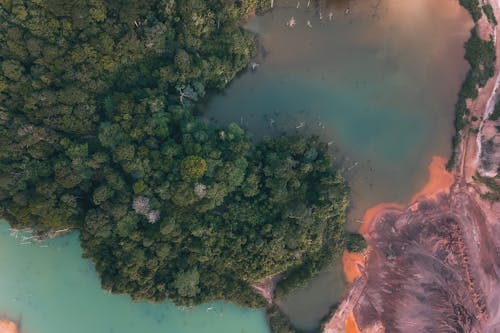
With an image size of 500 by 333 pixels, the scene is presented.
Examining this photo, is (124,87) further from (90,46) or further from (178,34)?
(178,34)

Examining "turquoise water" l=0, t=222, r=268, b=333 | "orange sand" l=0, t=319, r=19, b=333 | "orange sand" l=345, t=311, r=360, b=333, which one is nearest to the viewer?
"orange sand" l=0, t=319, r=19, b=333

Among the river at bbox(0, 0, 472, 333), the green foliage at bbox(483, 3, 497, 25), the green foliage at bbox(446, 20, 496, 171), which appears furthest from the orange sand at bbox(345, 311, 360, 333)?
the green foliage at bbox(483, 3, 497, 25)

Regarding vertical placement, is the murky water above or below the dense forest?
above

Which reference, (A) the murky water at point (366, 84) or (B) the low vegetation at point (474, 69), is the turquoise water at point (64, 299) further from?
(B) the low vegetation at point (474, 69)

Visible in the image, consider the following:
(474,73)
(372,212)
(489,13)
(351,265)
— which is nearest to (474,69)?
(474,73)

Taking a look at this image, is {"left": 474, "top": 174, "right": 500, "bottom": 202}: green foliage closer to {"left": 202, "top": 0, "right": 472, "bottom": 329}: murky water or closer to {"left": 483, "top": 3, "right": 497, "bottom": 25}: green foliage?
{"left": 202, "top": 0, "right": 472, "bottom": 329}: murky water

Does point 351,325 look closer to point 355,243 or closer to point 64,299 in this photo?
point 355,243

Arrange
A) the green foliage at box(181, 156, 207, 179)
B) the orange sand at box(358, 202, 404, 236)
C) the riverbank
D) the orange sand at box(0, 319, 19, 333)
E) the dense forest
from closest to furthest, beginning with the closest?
the dense forest < the green foliage at box(181, 156, 207, 179) < the orange sand at box(0, 319, 19, 333) < the riverbank < the orange sand at box(358, 202, 404, 236)

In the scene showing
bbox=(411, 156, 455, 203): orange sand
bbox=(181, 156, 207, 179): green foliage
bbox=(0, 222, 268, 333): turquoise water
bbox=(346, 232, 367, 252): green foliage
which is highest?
bbox=(411, 156, 455, 203): orange sand
